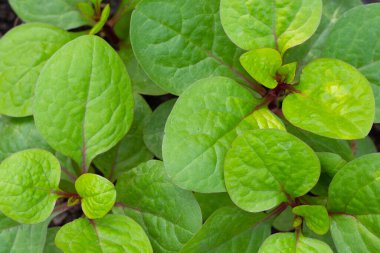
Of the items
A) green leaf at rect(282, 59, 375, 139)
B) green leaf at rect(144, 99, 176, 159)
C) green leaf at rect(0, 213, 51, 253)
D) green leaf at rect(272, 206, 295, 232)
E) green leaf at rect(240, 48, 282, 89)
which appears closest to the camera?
green leaf at rect(282, 59, 375, 139)

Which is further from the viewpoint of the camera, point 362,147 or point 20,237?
point 362,147

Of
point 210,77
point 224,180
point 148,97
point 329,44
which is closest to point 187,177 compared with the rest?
point 224,180

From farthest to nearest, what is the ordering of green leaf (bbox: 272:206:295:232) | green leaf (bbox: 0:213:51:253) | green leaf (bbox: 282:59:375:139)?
green leaf (bbox: 272:206:295:232) < green leaf (bbox: 0:213:51:253) < green leaf (bbox: 282:59:375:139)

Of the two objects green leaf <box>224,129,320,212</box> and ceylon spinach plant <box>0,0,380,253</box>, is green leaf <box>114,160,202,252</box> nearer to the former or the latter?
ceylon spinach plant <box>0,0,380,253</box>

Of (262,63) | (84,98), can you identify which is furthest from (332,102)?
(84,98)

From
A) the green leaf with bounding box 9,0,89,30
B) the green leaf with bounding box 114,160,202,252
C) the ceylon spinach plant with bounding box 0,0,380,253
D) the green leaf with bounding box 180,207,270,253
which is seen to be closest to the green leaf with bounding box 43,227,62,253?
the ceylon spinach plant with bounding box 0,0,380,253

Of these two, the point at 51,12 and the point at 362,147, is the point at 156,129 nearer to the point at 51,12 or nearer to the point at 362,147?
the point at 51,12
